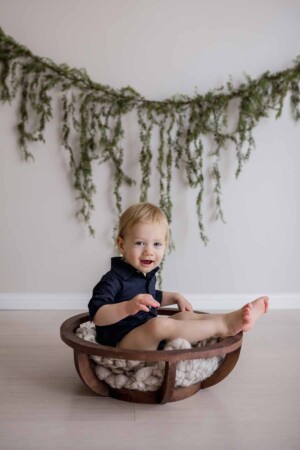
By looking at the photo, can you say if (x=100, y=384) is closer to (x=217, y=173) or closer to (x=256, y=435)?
(x=256, y=435)

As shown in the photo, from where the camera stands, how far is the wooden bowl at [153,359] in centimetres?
165

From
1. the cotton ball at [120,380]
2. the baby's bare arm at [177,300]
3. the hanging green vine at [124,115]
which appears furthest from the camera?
the hanging green vine at [124,115]

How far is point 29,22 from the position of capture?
313cm

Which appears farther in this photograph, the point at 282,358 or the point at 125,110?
the point at 125,110

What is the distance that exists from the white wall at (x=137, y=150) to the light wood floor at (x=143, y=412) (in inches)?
34.8

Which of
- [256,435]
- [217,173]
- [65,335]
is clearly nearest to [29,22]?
[217,173]

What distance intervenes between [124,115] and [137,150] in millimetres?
212

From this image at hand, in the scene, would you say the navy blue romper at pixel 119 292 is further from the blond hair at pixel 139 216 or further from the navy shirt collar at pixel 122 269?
the blond hair at pixel 139 216

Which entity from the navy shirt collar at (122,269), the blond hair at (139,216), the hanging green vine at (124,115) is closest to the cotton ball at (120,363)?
the navy shirt collar at (122,269)

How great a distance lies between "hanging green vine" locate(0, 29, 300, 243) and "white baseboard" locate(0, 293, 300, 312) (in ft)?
1.36

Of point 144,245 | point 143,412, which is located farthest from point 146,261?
A: point 143,412

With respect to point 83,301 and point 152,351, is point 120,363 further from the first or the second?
point 83,301

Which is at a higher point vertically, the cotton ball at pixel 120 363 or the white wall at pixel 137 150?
the white wall at pixel 137 150

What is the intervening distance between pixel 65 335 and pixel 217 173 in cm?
169
